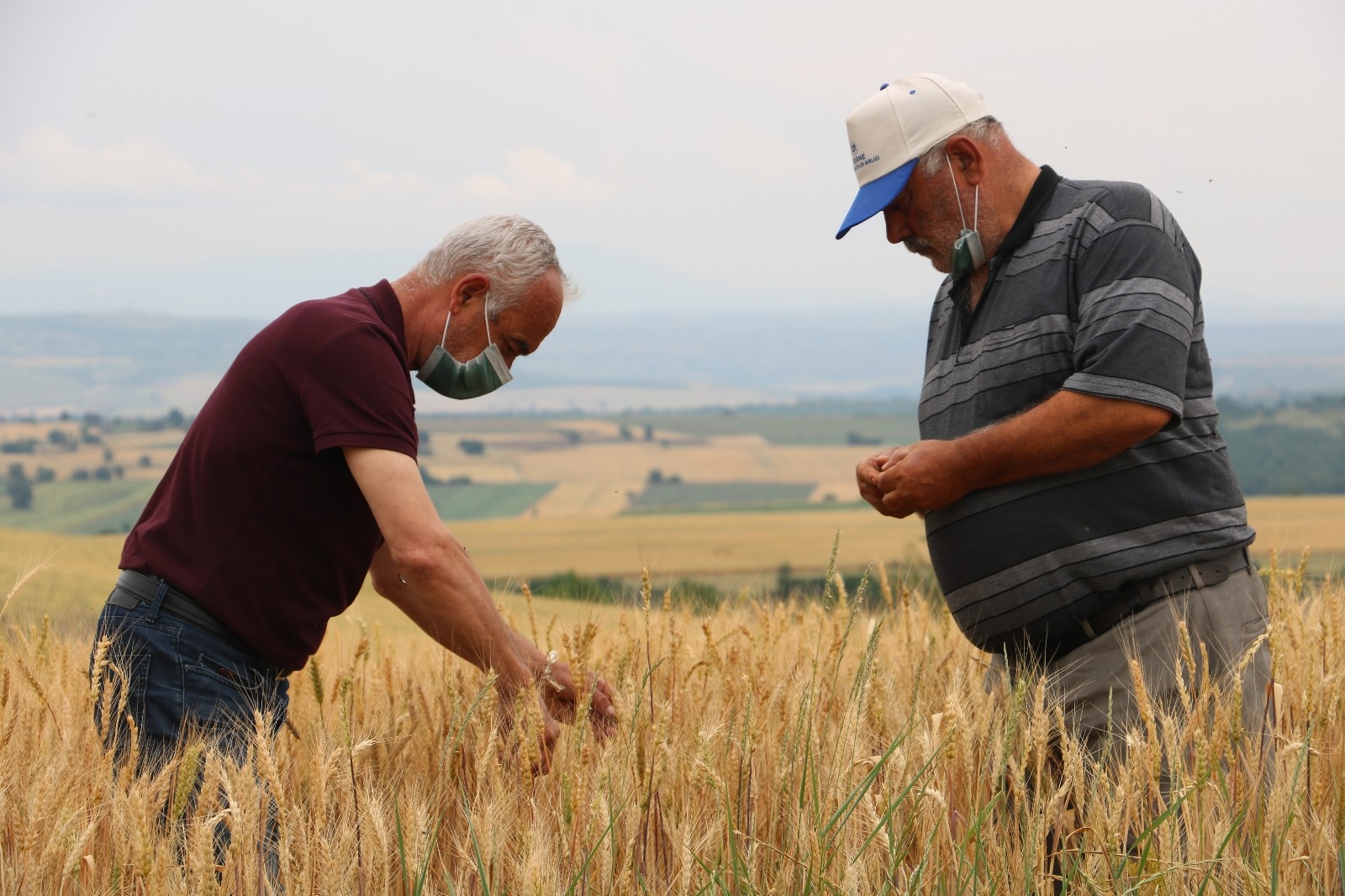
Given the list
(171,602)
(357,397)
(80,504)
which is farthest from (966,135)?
(80,504)

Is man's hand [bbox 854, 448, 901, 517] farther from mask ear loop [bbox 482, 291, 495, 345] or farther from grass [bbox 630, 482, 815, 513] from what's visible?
grass [bbox 630, 482, 815, 513]

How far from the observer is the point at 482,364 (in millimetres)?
3170

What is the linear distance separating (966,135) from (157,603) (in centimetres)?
247

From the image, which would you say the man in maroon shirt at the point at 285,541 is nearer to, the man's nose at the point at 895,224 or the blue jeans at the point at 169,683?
the blue jeans at the point at 169,683

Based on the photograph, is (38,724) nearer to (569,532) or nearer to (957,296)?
(957,296)

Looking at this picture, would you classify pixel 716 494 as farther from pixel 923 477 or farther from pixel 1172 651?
pixel 1172 651

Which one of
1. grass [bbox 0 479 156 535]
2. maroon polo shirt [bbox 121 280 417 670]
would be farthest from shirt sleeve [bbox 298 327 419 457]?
grass [bbox 0 479 156 535]

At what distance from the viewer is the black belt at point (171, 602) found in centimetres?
279

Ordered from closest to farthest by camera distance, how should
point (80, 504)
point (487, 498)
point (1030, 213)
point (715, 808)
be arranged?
point (715, 808), point (1030, 213), point (80, 504), point (487, 498)

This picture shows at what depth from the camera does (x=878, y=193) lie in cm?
320

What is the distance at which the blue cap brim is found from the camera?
125 inches

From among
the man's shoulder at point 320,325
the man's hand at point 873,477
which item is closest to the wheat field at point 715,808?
the man's hand at point 873,477

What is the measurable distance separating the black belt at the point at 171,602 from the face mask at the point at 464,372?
86 cm

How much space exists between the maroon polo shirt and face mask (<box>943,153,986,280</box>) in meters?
1.54
